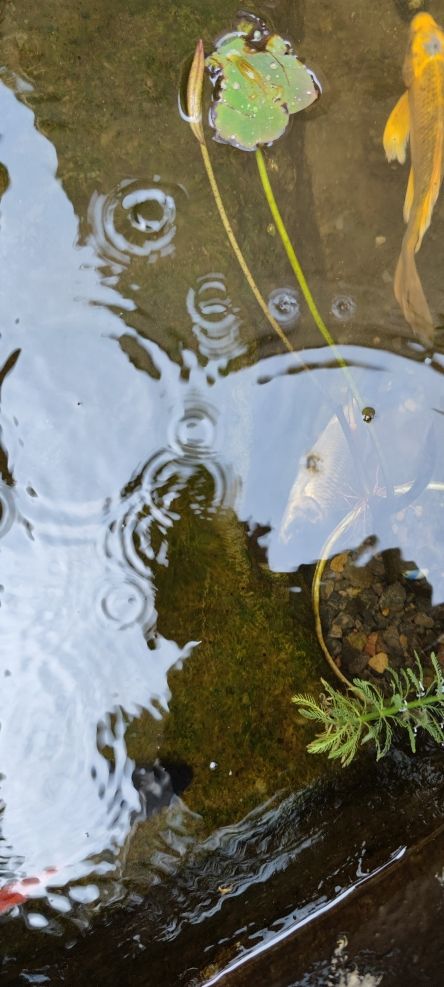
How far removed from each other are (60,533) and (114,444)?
1.41ft

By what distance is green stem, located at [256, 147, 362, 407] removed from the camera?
2914mm

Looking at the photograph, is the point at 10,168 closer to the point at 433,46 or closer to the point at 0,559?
the point at 0,559

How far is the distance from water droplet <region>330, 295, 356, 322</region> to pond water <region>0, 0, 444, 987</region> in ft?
0.20

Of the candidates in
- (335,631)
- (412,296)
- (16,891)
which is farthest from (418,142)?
(16,891)

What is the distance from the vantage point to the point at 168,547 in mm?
2742

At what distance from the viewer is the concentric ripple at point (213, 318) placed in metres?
2.83

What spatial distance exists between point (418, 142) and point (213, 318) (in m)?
1.20

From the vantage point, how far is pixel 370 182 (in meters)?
3.09

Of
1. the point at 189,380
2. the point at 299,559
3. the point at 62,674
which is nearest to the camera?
the point at 62,674

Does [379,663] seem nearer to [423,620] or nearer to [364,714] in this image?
[423,620]

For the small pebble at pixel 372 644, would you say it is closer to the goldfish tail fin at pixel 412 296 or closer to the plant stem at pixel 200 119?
the goldfish tail fin at pixel 412 296

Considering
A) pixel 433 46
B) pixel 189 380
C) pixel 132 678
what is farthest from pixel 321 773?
pixel 433 46

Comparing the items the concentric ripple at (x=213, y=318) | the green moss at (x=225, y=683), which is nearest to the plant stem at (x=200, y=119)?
the concentric ripple at (x=213, y=318)

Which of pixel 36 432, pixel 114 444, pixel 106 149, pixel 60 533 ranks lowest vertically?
pixel 60 533
